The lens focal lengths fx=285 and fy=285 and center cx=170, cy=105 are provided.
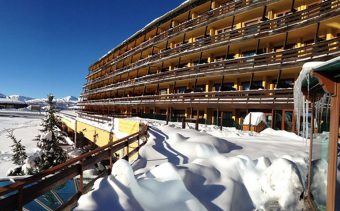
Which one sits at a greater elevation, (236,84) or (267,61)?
(267,61)

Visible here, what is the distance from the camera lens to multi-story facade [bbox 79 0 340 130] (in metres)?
20.3

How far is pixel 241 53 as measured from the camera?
26.7 metres

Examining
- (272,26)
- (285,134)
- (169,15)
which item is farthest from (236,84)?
(169,15)

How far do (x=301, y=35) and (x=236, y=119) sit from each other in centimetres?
877

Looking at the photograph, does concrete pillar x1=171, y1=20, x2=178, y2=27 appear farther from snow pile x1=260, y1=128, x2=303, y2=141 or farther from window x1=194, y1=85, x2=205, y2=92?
snow pile x1=260, y1=128, x2=303, y2=141

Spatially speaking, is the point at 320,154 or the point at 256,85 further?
the point at 256,85

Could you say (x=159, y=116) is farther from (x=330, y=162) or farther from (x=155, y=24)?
(x=330, y=162)

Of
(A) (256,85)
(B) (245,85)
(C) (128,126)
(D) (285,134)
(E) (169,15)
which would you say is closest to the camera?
(D) (285,134)

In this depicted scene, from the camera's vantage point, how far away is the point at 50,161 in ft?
66.7

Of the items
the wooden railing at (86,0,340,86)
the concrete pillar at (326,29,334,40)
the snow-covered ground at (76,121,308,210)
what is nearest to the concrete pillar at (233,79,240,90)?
the wooden railing at (86,0,340,86)

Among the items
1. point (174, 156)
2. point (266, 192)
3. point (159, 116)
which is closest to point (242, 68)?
point (159, 116)

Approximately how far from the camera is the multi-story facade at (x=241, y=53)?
801 inches

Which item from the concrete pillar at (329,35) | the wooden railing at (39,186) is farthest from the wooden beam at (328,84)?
the concrete pillar at (329,35)

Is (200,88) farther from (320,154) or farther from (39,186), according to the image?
(39,186)
